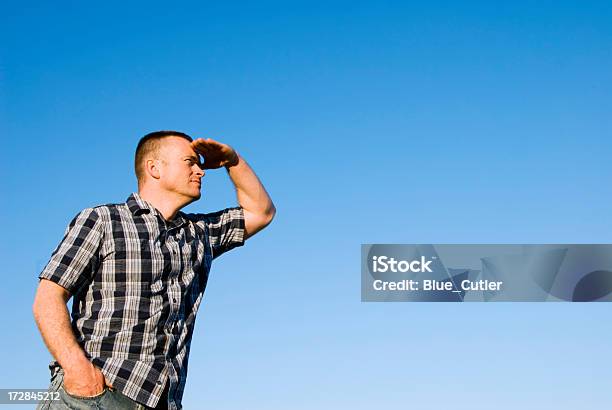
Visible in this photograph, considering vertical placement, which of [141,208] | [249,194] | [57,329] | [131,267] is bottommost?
[57,329]

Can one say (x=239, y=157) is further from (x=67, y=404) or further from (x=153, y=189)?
(x=67, y=404)

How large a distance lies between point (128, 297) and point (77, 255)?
0.42m

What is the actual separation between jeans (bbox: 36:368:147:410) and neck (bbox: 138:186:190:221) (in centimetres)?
128

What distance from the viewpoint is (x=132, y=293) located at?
215 inches

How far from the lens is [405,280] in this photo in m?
24.6

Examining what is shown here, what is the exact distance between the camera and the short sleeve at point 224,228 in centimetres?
634

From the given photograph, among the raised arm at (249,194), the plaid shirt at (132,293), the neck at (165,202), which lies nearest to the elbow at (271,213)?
the raised arm at (249,194)

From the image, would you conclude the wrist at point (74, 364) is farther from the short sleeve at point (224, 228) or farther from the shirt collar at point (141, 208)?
the short sleeve at point (224, 228)

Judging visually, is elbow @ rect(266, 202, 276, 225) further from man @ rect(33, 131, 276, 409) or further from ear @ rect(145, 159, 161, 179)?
ear @ rect(145, 159, 161, 179)

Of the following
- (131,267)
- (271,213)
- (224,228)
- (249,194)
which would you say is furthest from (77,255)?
(271,213)

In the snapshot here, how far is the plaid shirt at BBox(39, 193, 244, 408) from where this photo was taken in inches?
211

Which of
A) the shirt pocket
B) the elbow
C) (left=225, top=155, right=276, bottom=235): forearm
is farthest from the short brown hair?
the elbow

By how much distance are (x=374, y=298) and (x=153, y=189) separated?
18521 mm

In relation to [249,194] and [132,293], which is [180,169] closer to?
[249,194]
